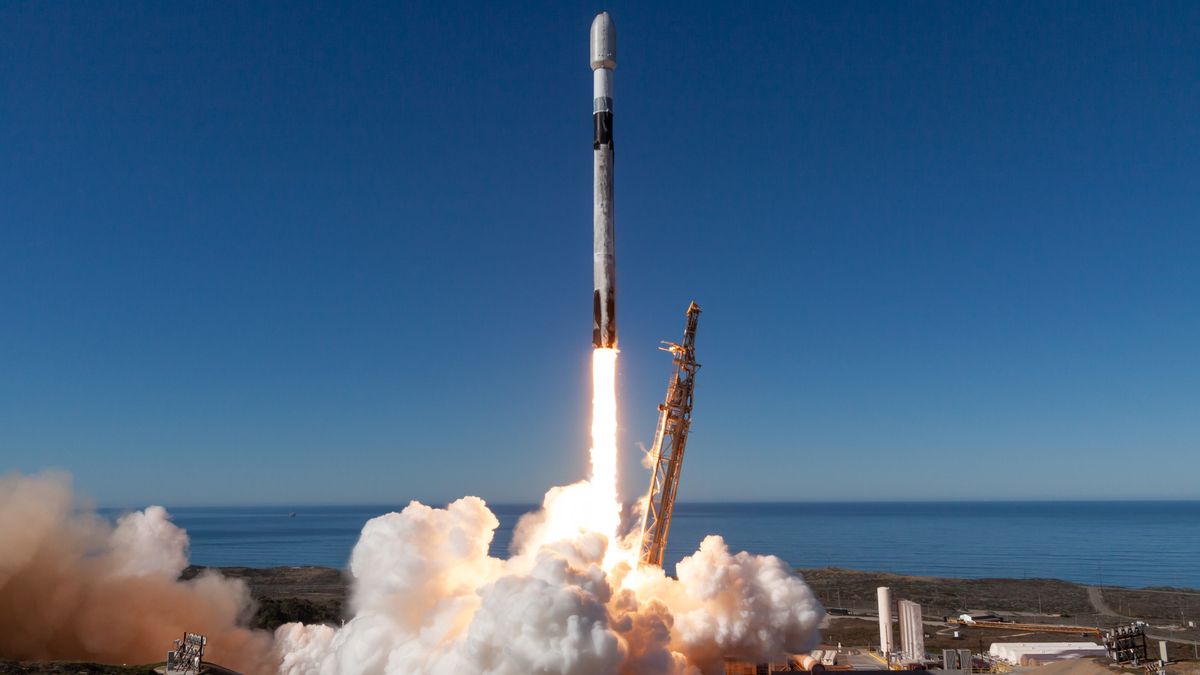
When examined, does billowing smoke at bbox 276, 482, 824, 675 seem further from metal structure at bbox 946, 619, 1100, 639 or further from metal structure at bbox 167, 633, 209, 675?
metal structure at bbox 946, 619, 1100, 639

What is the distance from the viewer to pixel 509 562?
31.6 metres

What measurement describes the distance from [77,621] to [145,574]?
123 inches

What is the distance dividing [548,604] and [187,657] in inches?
642

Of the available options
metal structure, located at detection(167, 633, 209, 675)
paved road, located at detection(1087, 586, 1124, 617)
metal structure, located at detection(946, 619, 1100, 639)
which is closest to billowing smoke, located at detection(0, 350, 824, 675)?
metal structure, located at detection(167, 633, 209, 675)

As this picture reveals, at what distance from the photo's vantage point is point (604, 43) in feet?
114

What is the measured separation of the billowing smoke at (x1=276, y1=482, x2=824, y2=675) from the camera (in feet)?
86.0

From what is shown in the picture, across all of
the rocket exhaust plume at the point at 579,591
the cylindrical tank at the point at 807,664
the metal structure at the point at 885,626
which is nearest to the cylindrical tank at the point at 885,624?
the metal structure at the point at 885,626

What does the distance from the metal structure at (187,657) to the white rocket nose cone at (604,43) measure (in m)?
26.7

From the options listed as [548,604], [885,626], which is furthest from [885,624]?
[548,604]

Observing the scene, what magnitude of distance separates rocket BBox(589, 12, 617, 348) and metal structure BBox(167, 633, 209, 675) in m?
18.8

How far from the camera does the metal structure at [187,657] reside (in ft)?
109

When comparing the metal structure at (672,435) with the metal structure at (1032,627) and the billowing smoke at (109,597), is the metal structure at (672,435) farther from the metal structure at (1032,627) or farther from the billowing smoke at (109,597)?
the metal structure at (1032,627)

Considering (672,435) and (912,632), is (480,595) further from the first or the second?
(912,632)

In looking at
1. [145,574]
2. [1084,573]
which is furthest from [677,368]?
[1084,573]
